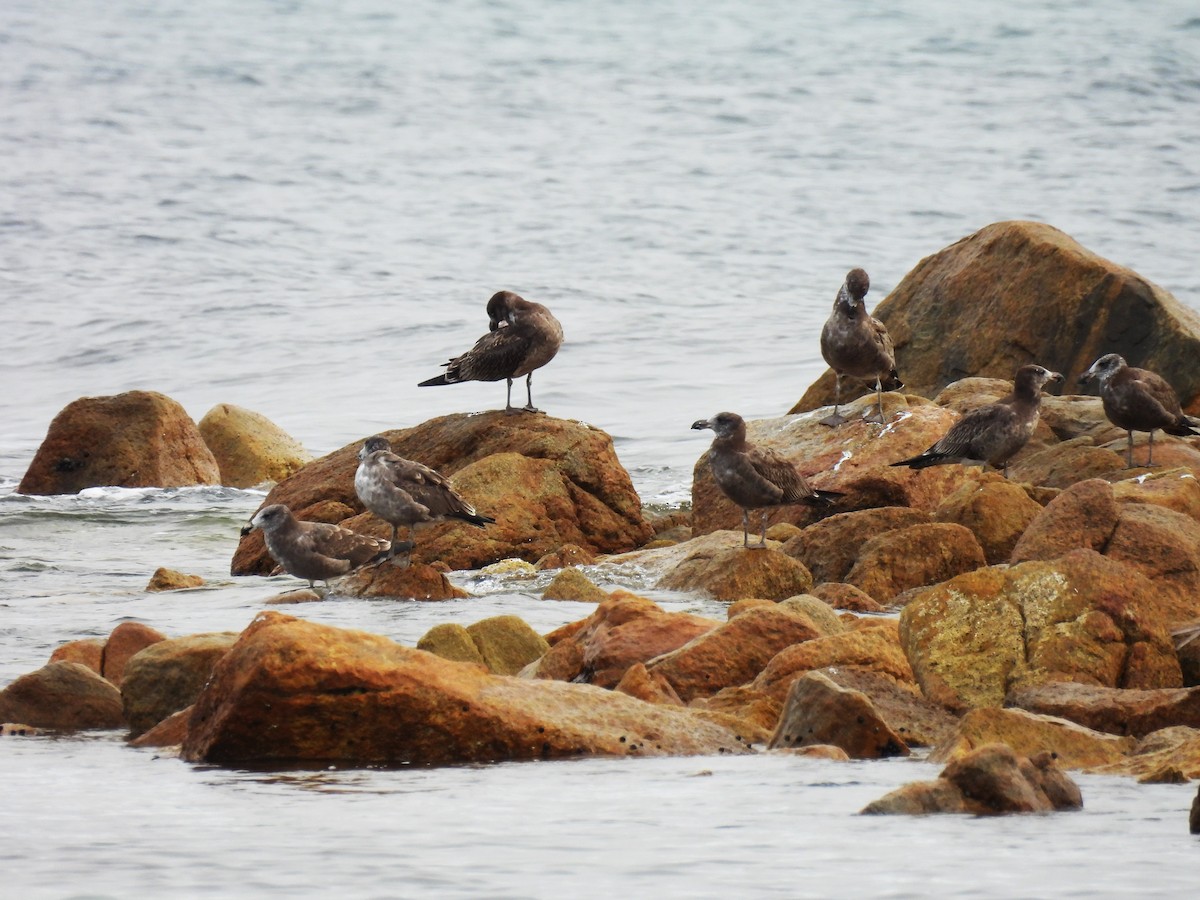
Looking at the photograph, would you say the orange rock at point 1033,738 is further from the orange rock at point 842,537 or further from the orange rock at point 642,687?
the orange rock at point 842,537

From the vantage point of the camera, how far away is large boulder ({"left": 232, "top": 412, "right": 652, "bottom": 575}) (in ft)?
44.8

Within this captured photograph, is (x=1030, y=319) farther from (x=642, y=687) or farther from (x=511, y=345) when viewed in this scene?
(x=642, y=687)

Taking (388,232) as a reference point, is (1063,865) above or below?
above

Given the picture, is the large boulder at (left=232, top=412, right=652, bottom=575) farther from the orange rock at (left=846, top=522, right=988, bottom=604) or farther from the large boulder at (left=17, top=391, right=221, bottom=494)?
the large boulder at (left=17, top=391, right=221, bottom=494)

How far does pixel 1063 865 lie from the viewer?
5.59 metres

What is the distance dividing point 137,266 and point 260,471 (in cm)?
1762

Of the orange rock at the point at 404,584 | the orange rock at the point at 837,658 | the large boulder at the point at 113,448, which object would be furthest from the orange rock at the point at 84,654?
the large boulder at the point at 113,448

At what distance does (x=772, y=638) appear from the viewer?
8938 mm

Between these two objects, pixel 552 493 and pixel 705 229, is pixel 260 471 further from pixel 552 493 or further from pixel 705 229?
pixel 705 229

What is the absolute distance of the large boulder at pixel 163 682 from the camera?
8.75m

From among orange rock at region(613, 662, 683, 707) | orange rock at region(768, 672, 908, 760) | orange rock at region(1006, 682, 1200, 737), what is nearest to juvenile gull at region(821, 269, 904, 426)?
orange rock at region(613, 662, 683, 707)

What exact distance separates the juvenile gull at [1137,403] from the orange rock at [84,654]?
793cm

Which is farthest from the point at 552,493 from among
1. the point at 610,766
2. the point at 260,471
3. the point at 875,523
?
the point at 260,471

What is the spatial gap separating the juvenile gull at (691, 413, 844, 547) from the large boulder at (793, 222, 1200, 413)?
503 centimetres
